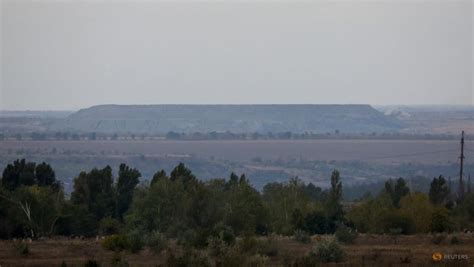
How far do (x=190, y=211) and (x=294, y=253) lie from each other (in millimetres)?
12427

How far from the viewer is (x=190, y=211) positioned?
44.5 meters

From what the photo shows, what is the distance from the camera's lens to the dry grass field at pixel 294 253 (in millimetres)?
29688

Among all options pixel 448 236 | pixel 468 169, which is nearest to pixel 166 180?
pixel 448 236

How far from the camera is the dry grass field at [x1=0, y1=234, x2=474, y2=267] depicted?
29.7 metres

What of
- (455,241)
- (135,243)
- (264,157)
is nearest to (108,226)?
(135,243)

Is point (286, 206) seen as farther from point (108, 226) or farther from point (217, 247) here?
point (217, 247)

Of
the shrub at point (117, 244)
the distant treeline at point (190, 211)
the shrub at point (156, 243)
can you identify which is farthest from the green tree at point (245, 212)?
the shrub at point (117, 244)

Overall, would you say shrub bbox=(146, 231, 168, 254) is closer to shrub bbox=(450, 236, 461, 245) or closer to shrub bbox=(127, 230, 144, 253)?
shrub bbox=(127, 230, 144, 253)

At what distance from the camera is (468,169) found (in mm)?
110750

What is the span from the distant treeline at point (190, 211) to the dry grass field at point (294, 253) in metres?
3.22

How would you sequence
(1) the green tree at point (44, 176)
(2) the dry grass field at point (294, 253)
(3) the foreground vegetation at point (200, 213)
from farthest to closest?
(1) the green tree at point (44, 176), (3) the foreground vegetation at point (200, 213), (2) the dry grass field at point (294, 253)

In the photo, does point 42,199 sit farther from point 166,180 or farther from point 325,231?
point 325,231

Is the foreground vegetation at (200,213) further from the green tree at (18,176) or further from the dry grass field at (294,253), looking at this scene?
the dry grass field at (294,253)

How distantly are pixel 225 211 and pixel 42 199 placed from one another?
8.06 meters
